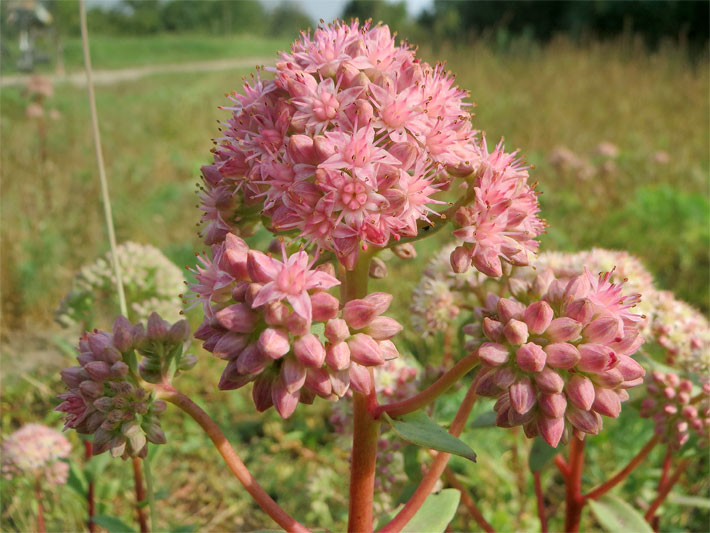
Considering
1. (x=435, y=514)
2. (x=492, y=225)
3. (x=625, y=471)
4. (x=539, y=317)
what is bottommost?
(x=625, y=471)

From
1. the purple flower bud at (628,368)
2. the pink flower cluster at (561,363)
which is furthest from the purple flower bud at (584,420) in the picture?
the purple flower bud at (628,368)

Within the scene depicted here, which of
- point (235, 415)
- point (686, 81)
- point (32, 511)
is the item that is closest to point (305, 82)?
point (32, 511)

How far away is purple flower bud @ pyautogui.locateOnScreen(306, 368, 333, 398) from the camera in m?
1.09

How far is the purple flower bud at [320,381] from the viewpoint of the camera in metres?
1.09

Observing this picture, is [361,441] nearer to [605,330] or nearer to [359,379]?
[359,379]

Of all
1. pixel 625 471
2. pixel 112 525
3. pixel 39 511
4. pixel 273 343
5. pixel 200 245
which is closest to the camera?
pixel 273 343

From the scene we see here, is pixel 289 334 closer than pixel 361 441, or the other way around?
pixel 289 334

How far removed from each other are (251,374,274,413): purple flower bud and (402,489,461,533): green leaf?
594 millimetres

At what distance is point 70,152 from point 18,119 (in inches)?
43.7

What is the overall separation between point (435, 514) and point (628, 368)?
0.63 m

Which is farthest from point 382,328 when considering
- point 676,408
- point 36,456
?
point 36,456

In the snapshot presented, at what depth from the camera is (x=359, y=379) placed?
1.12 metres

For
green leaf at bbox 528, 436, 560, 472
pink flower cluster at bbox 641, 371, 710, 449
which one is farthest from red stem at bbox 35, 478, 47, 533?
pink flower cluster at bbox 641, 371, 710, 449

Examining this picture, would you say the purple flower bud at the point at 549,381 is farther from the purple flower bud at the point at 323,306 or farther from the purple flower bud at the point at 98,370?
the purple flower bud at the point at 98,370
